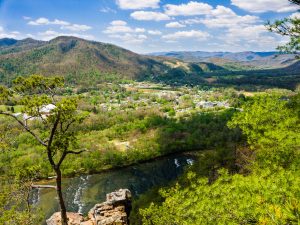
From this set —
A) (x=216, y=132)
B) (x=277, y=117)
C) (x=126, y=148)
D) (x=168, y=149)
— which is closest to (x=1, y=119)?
(x=126, y=148)

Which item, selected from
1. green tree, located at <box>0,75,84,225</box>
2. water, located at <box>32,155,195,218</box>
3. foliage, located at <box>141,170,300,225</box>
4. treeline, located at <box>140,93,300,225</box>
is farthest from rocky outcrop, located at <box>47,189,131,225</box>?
water, located at <box>32,155,195,218</box>

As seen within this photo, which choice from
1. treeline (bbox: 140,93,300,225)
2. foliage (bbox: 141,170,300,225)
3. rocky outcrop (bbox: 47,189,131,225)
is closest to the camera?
foliage (bbox: 141,170,300,225)

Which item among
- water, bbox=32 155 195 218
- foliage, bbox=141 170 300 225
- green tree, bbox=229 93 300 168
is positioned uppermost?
green tree, bbox=229 93 300 168

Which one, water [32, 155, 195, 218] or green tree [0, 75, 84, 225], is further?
water [32, 155, 195, 218]

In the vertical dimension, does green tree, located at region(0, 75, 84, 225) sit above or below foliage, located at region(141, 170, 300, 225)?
above

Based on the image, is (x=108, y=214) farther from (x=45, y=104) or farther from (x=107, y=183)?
(x=107, y=183)

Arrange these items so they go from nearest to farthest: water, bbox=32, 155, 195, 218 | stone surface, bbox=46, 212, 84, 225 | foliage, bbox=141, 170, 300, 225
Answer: foliage, bbox=141, 170, 300, 225 → stone surface, bbox=46, 212, 84, 225 → water, bbox=32, 155, 195, 218

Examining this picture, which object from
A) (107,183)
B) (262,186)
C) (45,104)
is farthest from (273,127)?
(107,183)

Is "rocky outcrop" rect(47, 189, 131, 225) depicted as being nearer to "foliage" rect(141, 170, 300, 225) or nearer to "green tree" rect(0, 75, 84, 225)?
"green tree" rect(0, 75, 84, 225)

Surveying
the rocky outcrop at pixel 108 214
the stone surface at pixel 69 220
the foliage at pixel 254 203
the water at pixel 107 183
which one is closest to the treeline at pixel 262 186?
the foliage at pixel 254 203
